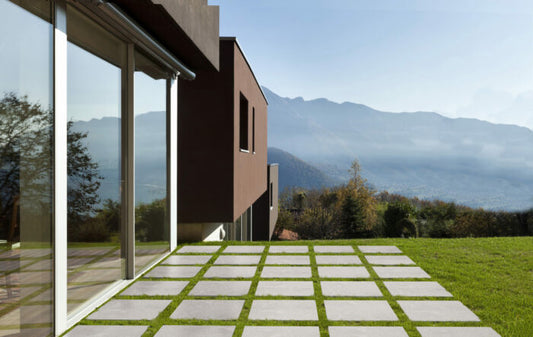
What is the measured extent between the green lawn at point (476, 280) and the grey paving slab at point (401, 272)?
0.10 meters

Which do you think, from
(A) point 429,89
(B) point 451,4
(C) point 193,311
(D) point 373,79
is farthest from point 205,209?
(A) point 429,89

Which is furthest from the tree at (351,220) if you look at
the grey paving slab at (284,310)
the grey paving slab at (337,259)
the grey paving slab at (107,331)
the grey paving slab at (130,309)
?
the grey paving slab at (107,331)

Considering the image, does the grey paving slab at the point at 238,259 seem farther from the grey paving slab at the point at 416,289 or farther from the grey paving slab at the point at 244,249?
the grey paving slab at the point at 416,289

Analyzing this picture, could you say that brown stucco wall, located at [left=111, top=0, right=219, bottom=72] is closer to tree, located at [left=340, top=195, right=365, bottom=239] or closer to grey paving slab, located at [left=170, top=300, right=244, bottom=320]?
grey paving slab, located at [left=170, top=300, right=244, bottom=320]

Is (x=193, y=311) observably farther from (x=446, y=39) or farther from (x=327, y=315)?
(x=446, y=39)

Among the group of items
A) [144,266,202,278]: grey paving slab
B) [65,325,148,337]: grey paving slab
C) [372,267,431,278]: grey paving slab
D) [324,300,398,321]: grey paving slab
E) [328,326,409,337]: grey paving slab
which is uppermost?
[328,326,409,337]: grey paving slab

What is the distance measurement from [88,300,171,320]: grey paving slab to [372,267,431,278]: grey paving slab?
2430 millimetres

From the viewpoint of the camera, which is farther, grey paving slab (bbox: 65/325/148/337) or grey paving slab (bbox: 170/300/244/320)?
grey paving slab (bbox: 170/300/244/320)

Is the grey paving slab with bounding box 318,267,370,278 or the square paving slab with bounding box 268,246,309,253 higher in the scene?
the grey paving slab with bounding box 318,267,370,278

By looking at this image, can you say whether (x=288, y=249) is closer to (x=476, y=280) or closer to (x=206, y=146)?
(x=206, y=146)

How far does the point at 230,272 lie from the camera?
4.82 m

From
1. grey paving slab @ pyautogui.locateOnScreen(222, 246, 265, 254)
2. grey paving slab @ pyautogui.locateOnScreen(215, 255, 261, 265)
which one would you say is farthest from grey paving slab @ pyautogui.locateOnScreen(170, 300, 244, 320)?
grey paving slab @ pyautogui.locateOnScreen(222, 246, 265, 254)

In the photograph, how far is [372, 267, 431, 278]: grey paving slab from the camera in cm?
468

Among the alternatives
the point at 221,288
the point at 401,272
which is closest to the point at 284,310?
the point at 221,288
